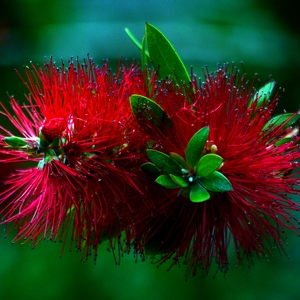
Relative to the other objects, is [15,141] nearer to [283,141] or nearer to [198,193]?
[198,193]

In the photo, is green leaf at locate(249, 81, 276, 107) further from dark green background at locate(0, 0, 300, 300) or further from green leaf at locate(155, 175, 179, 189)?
dark green background at locate(0, 0, 300, 300)

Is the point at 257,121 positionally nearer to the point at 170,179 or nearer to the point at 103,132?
the point at 170,179

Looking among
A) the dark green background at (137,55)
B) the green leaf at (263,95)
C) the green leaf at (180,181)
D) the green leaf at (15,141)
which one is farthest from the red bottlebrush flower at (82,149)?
the dark green background at (137,55)

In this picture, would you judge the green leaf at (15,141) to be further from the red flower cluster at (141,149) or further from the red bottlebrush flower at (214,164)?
the red bottlebrush flower at (214,164)

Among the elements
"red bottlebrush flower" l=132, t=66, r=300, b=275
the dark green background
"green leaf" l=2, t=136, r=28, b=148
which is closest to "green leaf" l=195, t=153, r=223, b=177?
"red bottlebrush flower" l=132, t=66, r=300, b=275

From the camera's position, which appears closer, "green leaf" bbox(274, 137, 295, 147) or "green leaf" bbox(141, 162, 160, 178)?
"green leaf" bbox(141, 162, 160, 178)

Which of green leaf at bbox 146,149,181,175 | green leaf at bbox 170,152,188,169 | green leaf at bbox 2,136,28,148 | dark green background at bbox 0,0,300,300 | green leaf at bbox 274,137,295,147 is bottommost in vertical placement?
green leaf at bbox 146,149,181,175
